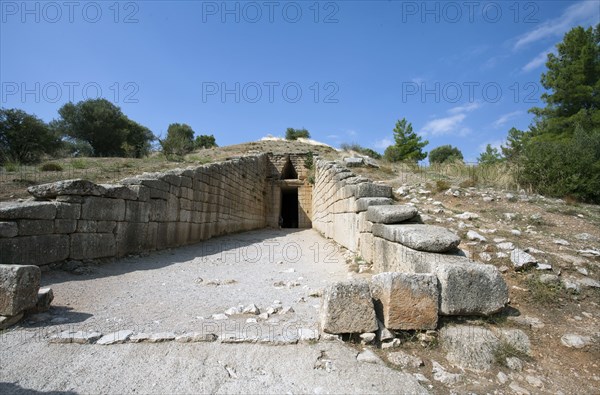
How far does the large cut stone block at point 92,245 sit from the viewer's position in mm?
4992

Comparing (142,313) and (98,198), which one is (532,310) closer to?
(142,313)

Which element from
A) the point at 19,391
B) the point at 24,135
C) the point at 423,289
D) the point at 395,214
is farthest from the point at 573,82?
the point at 24,135

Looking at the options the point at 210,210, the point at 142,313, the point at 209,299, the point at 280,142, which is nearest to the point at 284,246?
the point at 210,210

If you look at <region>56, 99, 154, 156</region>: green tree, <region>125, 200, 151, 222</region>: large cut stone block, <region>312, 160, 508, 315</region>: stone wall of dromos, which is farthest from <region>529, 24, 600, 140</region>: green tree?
<region>56, 99, 154, 156</region>: green tree

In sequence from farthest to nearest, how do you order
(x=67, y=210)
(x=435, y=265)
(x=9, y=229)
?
(x=67, y=210) < (x=9, y=229) < (x=435, y=265)

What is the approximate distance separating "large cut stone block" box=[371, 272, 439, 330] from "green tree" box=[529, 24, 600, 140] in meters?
15.8

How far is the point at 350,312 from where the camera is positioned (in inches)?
110

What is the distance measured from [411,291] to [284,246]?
617cm

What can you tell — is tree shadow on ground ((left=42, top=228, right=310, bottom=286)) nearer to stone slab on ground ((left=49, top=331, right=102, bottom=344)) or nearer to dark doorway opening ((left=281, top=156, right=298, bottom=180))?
stone slab on ground ((left=49, top=331, right=102, bottom=344))

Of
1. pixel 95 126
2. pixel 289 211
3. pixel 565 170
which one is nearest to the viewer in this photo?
pixel 565 170

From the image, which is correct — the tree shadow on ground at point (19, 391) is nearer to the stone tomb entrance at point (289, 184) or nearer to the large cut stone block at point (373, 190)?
the large cut stone block at point (373, 190)

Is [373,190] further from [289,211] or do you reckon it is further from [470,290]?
[289,211]

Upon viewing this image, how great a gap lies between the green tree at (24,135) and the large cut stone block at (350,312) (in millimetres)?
19587

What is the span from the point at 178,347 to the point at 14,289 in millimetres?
1788
